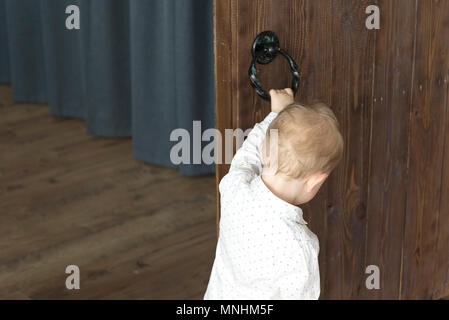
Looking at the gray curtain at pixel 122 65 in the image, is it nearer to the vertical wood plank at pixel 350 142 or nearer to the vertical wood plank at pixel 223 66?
the vertical wood plank at pixel 350 142

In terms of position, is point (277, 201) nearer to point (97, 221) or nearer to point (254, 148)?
point (254, 148)

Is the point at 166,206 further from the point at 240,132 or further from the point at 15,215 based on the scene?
the point at 240,132

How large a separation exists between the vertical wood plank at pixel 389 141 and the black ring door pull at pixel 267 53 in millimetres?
352

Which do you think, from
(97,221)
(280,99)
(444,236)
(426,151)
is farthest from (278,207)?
(97,221)

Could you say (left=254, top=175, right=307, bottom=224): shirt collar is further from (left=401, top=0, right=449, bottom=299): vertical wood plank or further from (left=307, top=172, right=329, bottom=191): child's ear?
(left=401, top=0, right=449, bottom=299): vertical wood plank

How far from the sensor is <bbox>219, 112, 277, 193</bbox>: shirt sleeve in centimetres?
122

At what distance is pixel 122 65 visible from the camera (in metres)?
3.51

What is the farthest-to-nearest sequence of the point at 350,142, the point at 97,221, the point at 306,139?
the point at 97,221
the point at 350,142
the point at 306,139

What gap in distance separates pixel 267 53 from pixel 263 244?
40 centimetres

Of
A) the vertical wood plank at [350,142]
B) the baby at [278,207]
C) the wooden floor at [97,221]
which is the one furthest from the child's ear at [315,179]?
the wooden floor at [97,221]

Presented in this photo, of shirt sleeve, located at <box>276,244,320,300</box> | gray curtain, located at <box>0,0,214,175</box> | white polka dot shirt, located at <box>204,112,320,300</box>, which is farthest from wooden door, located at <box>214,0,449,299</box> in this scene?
gray curtain, located at <box>0,0,214,175</box>

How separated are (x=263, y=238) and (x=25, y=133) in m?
2.83

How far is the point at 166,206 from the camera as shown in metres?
2.78
